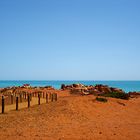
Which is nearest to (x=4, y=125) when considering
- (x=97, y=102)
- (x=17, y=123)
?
(x=17, y=123)

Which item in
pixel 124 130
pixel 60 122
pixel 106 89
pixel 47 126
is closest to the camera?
pixel 124 130

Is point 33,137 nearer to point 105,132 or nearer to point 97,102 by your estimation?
point 105,132

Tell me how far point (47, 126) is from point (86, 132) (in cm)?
317

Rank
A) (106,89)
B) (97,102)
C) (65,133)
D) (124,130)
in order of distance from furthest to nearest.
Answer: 1. (106,89)
2. (97,102)
3. (124,130)
4. (65,133)

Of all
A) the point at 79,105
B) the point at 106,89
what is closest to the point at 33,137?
the point at 79,105

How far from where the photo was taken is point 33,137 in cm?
1455

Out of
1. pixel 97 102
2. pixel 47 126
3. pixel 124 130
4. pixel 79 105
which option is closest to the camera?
pixel 124 130

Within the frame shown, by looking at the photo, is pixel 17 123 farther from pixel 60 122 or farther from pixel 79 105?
pixel 79 105

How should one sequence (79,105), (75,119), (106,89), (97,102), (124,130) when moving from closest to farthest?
1. (124,130)
2. (75,119)
3. (79,105)
4. (97,102)
5. (106,89)

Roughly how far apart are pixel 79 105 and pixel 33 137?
13.6m

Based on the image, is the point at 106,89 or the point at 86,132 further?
the point at 106,89

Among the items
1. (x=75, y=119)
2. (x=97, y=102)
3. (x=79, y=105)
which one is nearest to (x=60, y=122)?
(x=75, y=119)

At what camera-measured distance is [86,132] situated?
52.2ft

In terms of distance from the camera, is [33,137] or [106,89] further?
[106,89]
